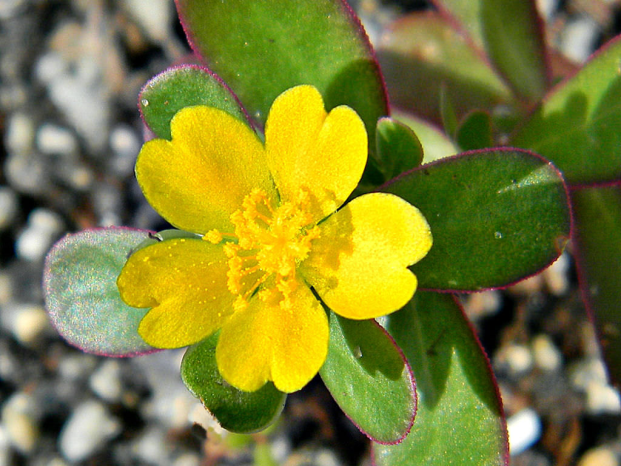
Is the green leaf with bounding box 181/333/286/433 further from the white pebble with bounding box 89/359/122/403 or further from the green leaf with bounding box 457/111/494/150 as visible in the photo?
the white pebble with bounding box 89/359/122/403

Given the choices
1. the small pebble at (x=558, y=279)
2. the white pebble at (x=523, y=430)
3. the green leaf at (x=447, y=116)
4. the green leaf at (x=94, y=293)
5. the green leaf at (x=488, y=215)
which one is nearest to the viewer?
the green leaf at (x=488, y=215)

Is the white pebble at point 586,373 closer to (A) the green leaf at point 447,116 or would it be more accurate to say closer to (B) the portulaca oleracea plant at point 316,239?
(B) the portulaca oleracea plant at point 316,239

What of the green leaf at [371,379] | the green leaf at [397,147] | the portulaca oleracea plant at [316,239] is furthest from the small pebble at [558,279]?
the green leaf at [371,379]

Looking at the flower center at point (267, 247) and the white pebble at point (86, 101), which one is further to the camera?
the white pebble at point (86, 101)

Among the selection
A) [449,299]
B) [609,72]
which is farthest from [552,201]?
[609,72]

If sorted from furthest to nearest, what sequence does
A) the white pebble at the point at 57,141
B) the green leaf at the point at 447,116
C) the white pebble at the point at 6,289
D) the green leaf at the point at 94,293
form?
the white pebble at the point at 57,141
the white pebble at the point at 6,289
the green leaf at the point at 447,116
the green leaf at the point at 94,293

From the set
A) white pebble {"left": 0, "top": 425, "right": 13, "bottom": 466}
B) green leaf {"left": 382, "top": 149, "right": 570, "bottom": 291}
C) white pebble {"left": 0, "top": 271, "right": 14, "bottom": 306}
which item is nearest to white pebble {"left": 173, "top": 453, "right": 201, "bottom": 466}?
white pebble {"left": 0, "top": 425, "right": 13, "bottom": 466}

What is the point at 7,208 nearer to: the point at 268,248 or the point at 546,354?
the point at 268,248

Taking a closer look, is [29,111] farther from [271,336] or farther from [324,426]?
[271,336]
